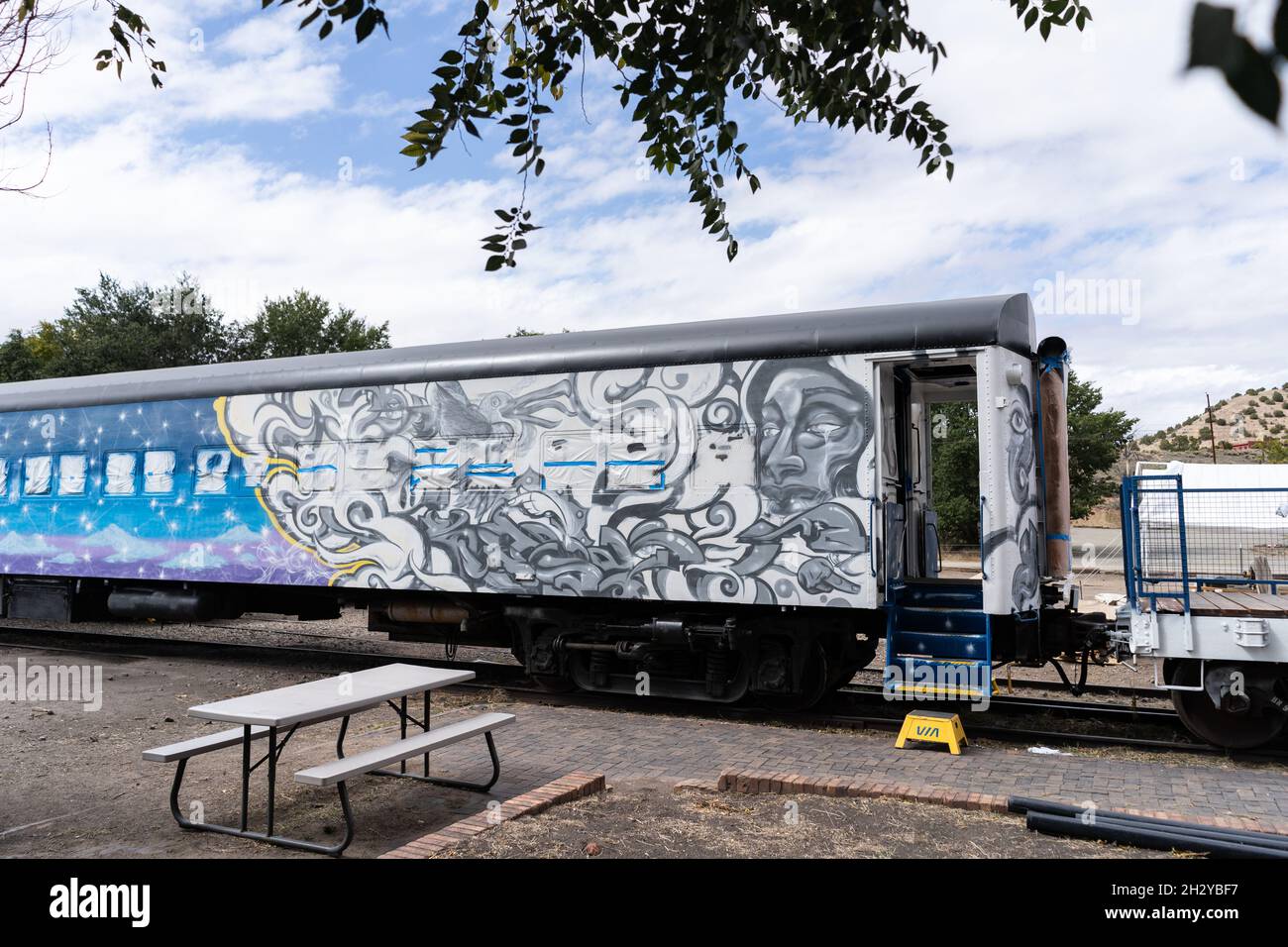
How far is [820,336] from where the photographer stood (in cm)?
804

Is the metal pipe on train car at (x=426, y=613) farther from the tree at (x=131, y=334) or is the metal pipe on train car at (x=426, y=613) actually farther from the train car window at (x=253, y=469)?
the tree at (x=131, y=334)

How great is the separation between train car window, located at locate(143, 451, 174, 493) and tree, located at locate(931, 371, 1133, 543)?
18.5 m

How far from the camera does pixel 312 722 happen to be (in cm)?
521

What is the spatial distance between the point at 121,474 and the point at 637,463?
708 cm

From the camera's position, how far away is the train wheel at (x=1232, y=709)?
22.6ft

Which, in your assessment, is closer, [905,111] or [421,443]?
[905,111]

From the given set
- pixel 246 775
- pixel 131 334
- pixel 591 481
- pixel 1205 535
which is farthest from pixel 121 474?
pixel 131 334

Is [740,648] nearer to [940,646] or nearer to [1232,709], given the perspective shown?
[940,646]

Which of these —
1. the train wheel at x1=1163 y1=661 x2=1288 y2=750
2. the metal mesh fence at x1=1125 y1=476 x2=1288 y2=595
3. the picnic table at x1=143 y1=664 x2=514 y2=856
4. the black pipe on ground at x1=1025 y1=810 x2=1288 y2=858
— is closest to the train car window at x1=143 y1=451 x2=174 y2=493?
the picnic table at x1=143 y1=664 x2=514 y2=856

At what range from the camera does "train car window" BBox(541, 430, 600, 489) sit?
8.77 meters

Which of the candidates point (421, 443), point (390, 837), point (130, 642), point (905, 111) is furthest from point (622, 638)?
point (130, 642)
